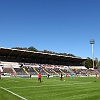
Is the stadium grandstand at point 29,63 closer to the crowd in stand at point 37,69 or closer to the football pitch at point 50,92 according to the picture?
the crowd in stand at point 37,69

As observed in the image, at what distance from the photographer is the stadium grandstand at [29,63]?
7981 cm

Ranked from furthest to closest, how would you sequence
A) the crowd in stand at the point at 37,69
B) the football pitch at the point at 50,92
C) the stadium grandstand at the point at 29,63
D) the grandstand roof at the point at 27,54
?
the grandstand roof at the point at 27,54, the crowd in stand at the point at 37,69, the stadium grandstand at the point at 29,63, the football pitch at the point at 50,92

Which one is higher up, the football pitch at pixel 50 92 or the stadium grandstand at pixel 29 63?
the stadium grandstand at pixel 29 63

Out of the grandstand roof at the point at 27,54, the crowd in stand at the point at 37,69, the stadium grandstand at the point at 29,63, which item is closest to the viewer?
the stadium grandstand at the point at 29,63

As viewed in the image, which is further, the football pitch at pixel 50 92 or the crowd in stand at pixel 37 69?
the crowd in stand at pixel 37 69

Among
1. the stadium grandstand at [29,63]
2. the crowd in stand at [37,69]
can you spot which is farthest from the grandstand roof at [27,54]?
the crowd in stand at [37,69]

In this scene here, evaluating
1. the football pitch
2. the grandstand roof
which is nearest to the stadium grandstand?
the grandstand roof

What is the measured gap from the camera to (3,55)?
286 ft

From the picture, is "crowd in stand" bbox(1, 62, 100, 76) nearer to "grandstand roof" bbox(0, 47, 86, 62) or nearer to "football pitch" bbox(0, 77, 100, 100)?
"grandstand roof" bbox(0, 47, 86, 62)

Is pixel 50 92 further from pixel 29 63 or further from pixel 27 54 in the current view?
pixel 29 63

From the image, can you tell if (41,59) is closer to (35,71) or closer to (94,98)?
(35,71)

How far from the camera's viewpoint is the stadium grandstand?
262ft

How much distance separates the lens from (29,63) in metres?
91.4

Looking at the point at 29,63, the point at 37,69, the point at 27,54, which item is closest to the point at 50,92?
the point at 37,69
